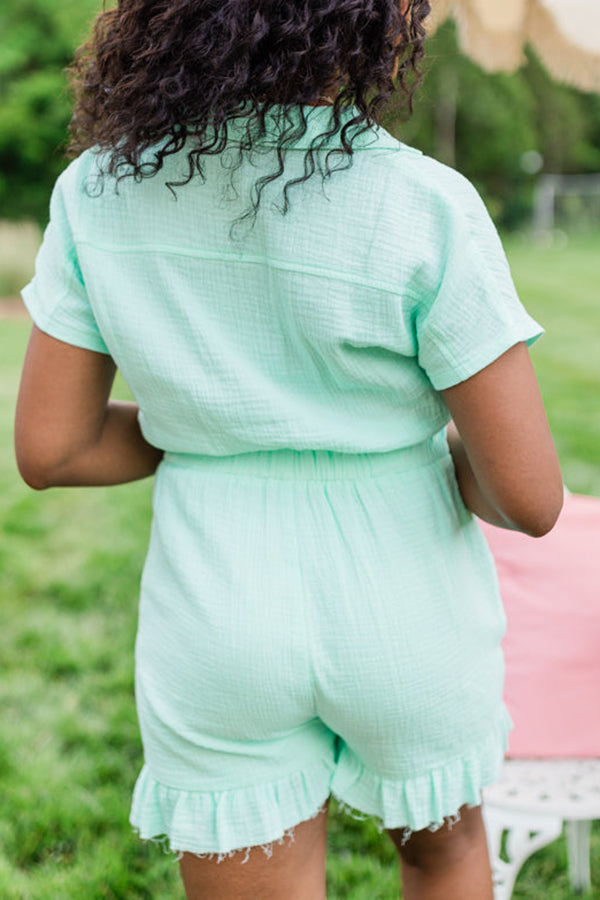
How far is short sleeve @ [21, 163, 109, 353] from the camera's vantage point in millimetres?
1106

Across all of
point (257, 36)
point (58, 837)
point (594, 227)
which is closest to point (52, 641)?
point (58, 837)

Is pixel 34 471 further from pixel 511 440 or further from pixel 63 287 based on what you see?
pixel 511 440

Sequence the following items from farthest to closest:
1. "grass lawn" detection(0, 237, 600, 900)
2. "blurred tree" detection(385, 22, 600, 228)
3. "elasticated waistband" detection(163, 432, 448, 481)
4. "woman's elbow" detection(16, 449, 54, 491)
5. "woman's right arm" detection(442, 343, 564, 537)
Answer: "blurred tree" detection(385, 22, 600, 228)
"grass lawn" detection(0, 237, 600, 900)
"woman's elbow" detection(16, 449, 54, 491)
"elasticated waistband" detection(163, 432, 448, 481)
"woman's right arm" detection(442, 343, 564, 537)

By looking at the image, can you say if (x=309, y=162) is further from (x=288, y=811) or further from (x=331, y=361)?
(x=288, y=811)

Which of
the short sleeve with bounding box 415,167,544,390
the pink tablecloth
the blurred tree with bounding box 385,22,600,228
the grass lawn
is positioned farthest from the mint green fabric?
the blurred tree with bounding box 385,22,600,228

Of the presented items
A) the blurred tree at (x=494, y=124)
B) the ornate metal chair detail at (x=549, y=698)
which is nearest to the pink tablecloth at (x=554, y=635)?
the ornate metal chair detail at (x=549, y=698)

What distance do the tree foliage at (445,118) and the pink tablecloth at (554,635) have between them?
115 centimetres

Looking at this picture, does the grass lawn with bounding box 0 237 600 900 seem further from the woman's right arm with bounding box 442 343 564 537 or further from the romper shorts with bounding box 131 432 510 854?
the woman's right arm with bounding box 442 343 564 537

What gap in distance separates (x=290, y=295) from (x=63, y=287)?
299 mm

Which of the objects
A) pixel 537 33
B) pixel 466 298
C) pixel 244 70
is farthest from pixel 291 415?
pixel 537 33

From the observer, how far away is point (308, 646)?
3.71ft

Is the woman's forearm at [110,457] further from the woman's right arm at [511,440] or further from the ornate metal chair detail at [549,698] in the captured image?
the ornate metal chair detail at [549,698]

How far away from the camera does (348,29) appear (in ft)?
3.05

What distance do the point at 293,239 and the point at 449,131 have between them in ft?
77.5
